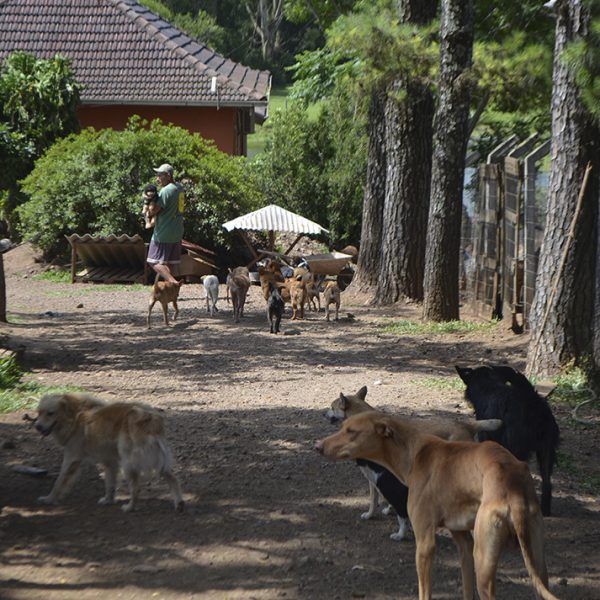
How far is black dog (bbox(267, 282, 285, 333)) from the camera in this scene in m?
15.9

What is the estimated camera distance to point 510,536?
539 cm

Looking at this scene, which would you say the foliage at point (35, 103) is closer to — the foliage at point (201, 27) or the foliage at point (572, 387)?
the foliage at point (572, 387)

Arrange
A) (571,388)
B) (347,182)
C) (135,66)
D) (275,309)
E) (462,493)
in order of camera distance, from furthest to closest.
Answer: (135,66), (347,182), (275,309), (571,388), (462,493)

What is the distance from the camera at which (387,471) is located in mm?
6891

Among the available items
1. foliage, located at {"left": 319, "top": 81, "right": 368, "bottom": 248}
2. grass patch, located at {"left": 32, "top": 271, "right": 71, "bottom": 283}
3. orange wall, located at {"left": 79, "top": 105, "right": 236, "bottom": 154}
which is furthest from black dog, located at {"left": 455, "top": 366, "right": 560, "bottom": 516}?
orange wall, located at {"left": 79, "top": 105, "right": 236, "bottom": 154}

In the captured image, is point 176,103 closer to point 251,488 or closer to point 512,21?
point 512,21

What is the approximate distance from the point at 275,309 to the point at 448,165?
336 centimetres

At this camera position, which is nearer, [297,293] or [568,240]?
[568,240]

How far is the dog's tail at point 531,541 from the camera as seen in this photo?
17.5 feet

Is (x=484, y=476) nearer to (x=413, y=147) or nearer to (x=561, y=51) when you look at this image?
(x=561, y=51)

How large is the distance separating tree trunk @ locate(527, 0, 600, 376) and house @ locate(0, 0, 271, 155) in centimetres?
1862

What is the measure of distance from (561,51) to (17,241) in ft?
68.4

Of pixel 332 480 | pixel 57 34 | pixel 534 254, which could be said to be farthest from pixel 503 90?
pixel 57 34

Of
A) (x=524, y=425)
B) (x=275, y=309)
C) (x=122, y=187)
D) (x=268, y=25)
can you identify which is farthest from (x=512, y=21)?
(x=268, y=25)
